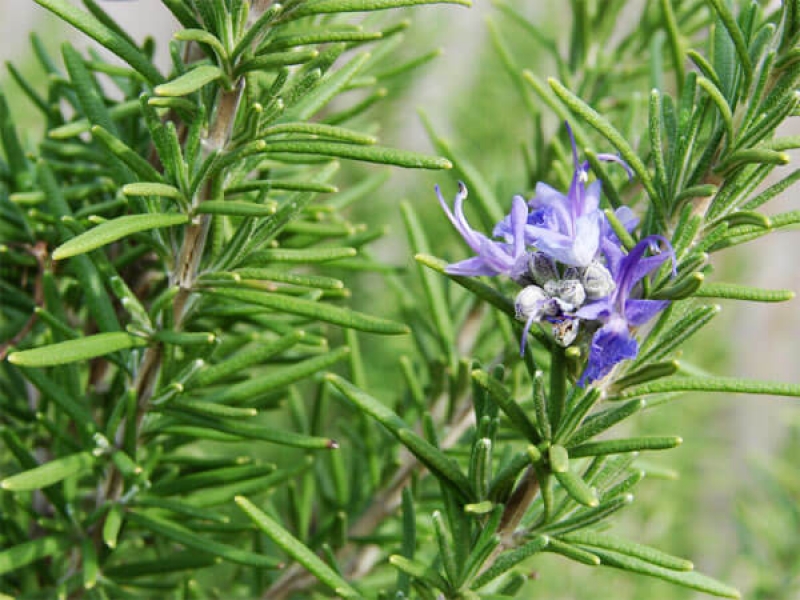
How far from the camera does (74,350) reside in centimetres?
56

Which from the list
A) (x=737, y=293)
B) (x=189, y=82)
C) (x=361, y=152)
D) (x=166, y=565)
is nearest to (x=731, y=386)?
(x=737, y=293)

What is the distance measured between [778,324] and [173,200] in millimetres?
2405

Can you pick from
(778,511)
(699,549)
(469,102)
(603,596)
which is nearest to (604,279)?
(603,596)

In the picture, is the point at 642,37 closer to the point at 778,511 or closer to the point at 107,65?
the point at 107,65

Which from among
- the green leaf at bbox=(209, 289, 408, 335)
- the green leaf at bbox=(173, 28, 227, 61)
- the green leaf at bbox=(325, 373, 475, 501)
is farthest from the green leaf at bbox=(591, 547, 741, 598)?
the green leaf at bbox=(173, 28, 227, 61)

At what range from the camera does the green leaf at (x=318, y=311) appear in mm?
598

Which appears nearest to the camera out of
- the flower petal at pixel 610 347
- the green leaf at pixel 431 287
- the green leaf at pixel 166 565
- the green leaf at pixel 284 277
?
the flower petal at pixel 610 347

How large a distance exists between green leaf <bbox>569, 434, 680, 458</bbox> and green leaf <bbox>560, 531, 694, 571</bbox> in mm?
61

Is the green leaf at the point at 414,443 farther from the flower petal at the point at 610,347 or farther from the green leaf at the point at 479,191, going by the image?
the green leaf at the point at 479,191

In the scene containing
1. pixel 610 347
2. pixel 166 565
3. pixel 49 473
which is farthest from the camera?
pixel 166 565

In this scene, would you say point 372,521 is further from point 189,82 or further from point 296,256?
point 189,82

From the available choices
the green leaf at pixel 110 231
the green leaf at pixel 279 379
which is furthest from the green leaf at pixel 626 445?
the green leaf at pixel 110 231

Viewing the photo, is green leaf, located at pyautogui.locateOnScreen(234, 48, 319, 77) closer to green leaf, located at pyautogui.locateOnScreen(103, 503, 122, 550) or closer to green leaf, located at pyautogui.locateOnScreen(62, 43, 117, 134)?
green leaf, located at pyautogui.locateOnScreen(62, 43, 117, 134)

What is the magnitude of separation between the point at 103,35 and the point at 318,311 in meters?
0.24
